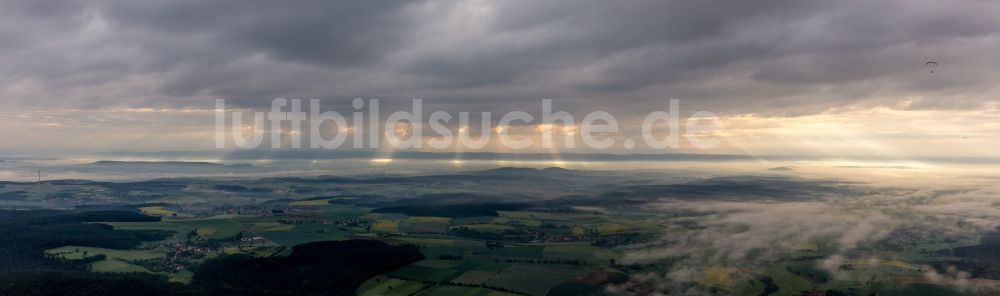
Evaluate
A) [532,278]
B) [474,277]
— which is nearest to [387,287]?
[474,277]

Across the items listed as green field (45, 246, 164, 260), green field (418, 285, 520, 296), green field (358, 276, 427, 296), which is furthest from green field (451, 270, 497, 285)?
green field (45, 246, 164, 260)

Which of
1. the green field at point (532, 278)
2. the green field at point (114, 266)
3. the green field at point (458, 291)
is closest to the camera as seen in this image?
the green field at point (458, 291)

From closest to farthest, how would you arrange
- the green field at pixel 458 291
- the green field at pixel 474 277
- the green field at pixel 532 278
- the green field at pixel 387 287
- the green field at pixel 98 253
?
the green field at pixel 458 291 < the green field at pixel 387 287 < the green field at pixel 532 278 < the green field at pixel 474 277 < the green field at pixel 98 253

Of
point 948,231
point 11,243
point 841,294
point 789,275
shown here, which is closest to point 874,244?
point 948,231

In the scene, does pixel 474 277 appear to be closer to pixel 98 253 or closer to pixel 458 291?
pixel 458 291

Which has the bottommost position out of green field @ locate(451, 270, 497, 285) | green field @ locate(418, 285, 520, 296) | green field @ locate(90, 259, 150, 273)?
green field @ locate(418, 285, 520, 296)

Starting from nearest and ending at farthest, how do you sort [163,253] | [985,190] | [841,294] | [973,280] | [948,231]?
[841,294]
[973,280]
[163,253]
[948,231]
[985,190]

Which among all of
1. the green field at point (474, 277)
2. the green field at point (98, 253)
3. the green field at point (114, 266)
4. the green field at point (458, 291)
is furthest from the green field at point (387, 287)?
the green field at point (98, 253)

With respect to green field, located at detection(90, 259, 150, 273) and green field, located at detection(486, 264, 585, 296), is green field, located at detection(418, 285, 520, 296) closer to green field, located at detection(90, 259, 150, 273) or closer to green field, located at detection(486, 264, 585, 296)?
green field, located at detection(486, 264, 585, 296)

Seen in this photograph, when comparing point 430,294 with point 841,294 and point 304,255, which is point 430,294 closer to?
point 304,255

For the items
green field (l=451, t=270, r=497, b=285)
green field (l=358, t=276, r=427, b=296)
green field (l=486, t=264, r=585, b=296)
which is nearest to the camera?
green field (l=358, t=276, r=427, b=296)

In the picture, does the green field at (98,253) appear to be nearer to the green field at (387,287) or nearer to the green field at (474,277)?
the green field at (387,287)
